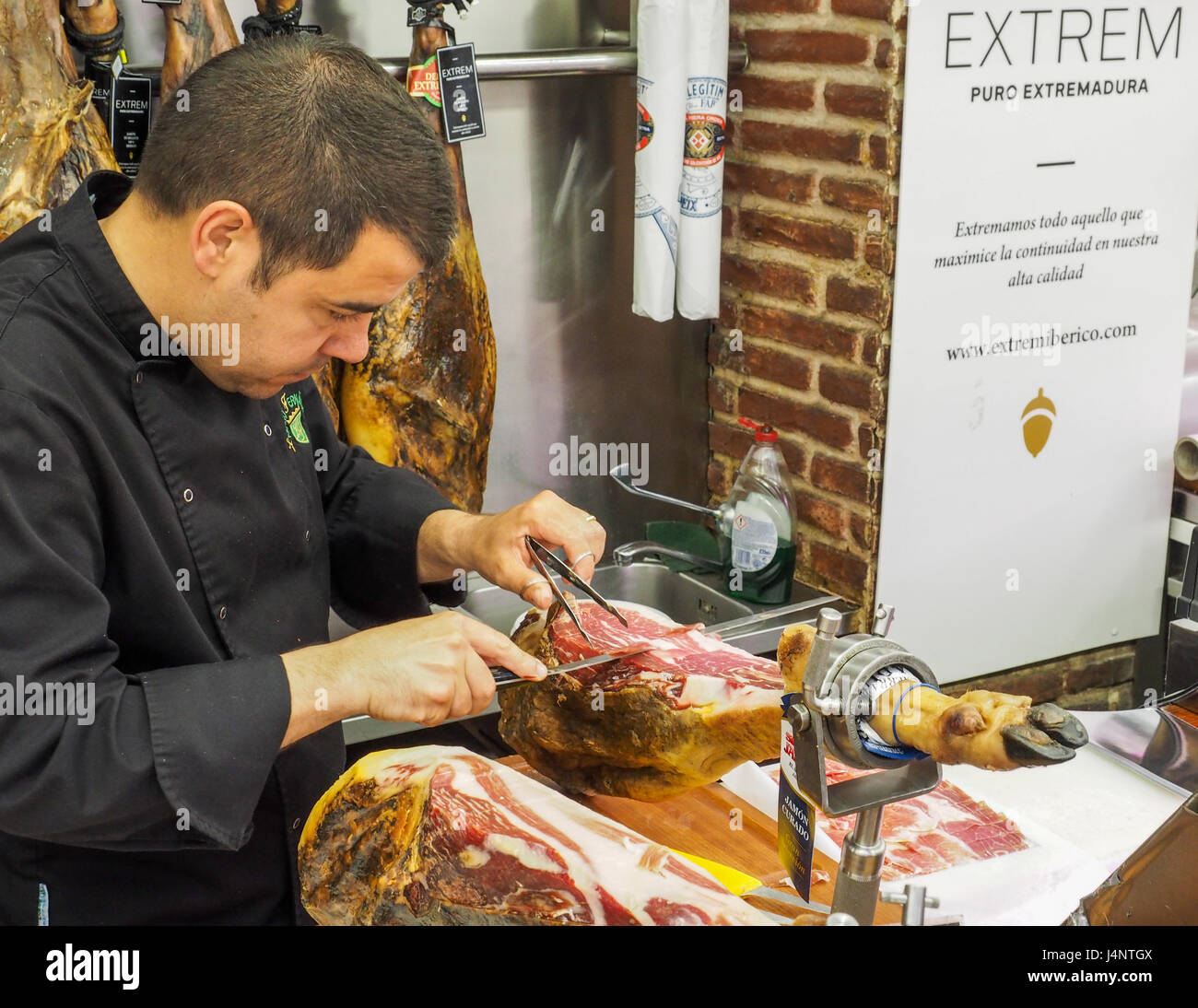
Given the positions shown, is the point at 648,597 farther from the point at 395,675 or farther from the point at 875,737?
the point at 875,737

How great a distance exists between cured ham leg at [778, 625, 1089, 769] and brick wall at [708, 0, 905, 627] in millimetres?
1495

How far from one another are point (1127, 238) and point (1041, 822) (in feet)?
4.86

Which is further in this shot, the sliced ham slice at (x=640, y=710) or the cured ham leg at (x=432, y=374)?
the cured ham leg at (x=432, y=374)

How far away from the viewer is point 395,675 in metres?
1.50

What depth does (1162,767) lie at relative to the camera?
2170mm

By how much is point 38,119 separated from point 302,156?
0.88m

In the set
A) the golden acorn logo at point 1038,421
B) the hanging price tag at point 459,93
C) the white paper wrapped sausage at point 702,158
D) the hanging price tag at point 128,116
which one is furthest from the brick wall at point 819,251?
the hanging price tag at point 128,116

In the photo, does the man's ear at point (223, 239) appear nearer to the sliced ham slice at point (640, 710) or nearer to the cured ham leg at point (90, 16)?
the sliced ham slice at point (640, 710)

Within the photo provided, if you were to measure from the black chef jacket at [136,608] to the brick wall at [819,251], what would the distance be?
126cm

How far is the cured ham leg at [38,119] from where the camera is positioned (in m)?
2.04

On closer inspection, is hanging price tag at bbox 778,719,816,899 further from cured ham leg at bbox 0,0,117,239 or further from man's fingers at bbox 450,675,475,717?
cured ham leg at bbox 0,0,117,239

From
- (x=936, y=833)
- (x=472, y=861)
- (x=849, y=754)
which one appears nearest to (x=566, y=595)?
(x=472, y=861)

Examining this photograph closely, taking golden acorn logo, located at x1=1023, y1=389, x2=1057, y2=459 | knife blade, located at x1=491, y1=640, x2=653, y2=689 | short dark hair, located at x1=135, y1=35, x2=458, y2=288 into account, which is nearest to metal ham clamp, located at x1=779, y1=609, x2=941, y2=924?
knife blade, located at x1=491, y1=640, x2=653, y2=689
